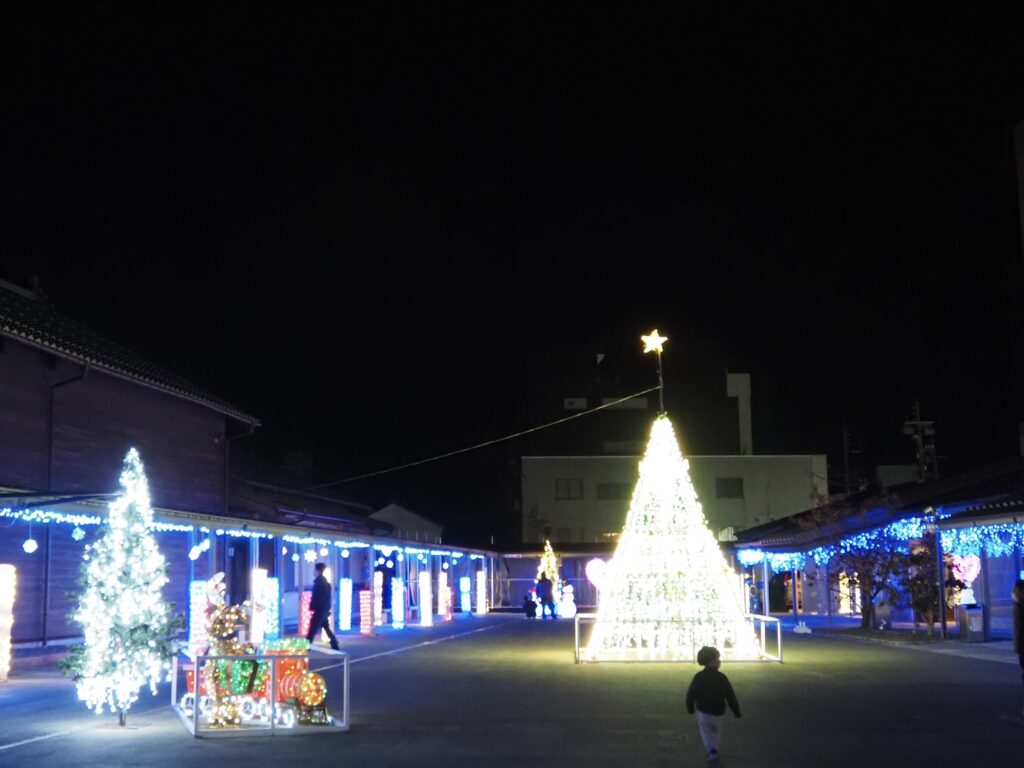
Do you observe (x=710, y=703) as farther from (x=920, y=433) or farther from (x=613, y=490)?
(x=613, y=490)

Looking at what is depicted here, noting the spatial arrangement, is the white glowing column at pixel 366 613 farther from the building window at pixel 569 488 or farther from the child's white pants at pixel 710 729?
the building window at pixel 569 488

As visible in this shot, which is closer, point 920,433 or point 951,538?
point 951,538

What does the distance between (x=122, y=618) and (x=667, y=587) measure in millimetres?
11517

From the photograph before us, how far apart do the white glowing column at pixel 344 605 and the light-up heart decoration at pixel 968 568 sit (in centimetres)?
1520

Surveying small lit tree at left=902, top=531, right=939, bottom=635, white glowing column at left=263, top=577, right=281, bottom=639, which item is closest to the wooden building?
white glowing column at left=263, top=577, right=281, bottom=639

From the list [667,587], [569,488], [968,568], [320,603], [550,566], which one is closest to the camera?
[667,587]

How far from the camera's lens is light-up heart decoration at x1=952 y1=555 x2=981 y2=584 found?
30.7 meters

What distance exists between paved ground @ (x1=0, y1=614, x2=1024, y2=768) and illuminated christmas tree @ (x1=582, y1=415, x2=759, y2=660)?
1407 millimetres

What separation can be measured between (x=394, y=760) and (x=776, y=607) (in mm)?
41102

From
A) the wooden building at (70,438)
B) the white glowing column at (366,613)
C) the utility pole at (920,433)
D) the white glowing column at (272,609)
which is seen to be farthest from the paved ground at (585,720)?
the utility pole at (920,433)

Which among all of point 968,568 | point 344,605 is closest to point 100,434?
point 344,605

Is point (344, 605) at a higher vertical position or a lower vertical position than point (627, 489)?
lower

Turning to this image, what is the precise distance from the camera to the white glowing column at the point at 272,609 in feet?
→ 85.3

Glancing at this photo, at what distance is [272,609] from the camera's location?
26.5 metres
